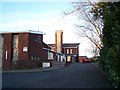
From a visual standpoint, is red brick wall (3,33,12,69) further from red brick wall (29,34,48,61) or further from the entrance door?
red brick wall (29,34,48,61)

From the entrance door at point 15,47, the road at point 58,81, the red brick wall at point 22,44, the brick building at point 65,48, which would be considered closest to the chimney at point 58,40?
the brick building at point 65,48

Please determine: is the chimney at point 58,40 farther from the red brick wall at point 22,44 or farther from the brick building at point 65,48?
the red brick wall at point 22,44

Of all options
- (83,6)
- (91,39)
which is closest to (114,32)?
(83,6)

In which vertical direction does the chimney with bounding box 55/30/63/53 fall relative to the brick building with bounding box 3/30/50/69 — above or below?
above

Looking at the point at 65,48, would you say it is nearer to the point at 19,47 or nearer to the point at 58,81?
the point at 19,47

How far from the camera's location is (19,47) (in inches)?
1614

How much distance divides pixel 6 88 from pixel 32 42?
1124 inches

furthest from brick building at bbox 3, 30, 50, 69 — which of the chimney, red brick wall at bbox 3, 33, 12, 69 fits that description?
the chimney

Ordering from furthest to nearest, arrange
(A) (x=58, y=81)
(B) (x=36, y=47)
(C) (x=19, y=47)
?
(B) (x=36, y=47)
(C) (x=19, y=47)
(A) (x=58, y=81)

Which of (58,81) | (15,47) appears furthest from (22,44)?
(58,81)

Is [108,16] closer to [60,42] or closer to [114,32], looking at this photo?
[114,32]

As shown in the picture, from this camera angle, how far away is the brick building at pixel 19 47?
4050cm

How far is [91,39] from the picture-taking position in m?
38.1

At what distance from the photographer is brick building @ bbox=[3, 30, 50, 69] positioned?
40.5m
